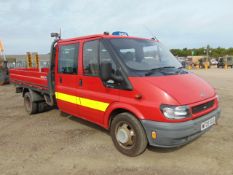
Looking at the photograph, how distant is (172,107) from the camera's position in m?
3.51

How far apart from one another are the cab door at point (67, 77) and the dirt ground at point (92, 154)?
2.30 ft

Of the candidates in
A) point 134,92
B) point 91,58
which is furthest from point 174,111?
point 91,58

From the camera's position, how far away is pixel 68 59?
5.29 metres

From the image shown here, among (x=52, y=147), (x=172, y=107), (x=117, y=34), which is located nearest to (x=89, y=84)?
(x=117, y=34)

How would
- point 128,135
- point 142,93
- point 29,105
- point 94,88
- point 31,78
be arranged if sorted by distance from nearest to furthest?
1. point 142,93
2. point 128,135
3. point 94,88
4. point 31,78
5. point 29,105

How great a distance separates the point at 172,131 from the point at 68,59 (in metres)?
2.91

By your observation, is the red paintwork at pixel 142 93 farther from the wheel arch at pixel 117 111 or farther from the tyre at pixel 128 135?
the tyre at pixel 128 135

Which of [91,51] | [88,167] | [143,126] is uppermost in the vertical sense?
[91,51]

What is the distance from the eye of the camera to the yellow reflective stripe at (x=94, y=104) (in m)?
4.43

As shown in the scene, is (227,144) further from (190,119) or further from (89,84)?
(89,84)

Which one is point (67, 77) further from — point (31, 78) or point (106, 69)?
point (31, 78)

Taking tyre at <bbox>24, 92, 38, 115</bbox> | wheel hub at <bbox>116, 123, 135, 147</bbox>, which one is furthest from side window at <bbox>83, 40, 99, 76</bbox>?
tyre at <bbox>24, 92, 38, 115</bbox>

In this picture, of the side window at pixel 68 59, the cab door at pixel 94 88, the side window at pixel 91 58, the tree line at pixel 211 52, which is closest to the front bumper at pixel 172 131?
the cab door at pixel 94 88

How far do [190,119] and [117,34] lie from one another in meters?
2.29
